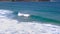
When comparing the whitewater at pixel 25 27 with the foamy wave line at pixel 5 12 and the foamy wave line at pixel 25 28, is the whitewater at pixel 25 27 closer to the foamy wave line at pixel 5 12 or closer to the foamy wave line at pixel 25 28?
the foamy wave line at pixel 25 28

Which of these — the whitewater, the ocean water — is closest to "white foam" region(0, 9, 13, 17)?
the ocean water

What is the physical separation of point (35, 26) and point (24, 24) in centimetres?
9

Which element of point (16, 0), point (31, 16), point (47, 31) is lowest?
point (47, 31)

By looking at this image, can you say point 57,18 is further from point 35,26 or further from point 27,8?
point 27,8

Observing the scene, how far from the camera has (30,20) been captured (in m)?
0.93

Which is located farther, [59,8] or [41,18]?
[59,8]

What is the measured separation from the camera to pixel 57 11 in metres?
1.10

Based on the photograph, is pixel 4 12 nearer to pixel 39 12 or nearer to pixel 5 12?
pixel 5 12

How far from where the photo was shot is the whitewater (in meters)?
0.78

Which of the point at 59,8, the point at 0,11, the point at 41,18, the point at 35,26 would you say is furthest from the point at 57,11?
the point at 0,11

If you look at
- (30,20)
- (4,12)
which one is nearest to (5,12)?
(4,12)

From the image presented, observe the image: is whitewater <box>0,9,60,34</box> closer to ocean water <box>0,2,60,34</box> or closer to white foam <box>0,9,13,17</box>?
ocean water <box>0,2,60,34</box>

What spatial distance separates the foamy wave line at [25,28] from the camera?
776mm

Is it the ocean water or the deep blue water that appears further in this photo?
the deep blue water
